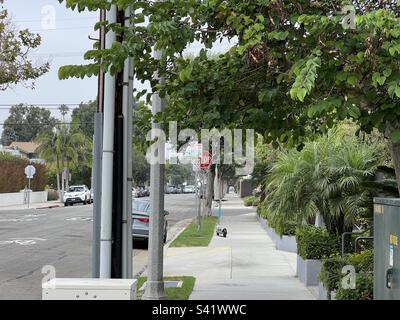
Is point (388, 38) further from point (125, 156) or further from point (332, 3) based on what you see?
point (125, 156)

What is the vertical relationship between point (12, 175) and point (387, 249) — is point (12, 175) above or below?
above

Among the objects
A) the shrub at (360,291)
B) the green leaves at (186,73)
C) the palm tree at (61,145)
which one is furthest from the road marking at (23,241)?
the palm tree at (61,145)

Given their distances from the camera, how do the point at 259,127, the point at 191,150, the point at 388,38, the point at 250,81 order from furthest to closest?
the point at 191,150
the point at 259,127
the point at 250,81
the point at 388,38

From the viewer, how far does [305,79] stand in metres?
4.43

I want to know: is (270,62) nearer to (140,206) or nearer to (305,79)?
(305,79)

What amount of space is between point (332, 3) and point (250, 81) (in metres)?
1.19

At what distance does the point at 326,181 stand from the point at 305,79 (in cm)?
680

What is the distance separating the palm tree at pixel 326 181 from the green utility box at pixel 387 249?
458 centimetres

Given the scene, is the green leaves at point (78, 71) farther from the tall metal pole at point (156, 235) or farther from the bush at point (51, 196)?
the bush at point (51, 196)

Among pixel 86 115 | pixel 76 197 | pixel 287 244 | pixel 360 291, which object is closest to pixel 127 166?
pixel 360 291

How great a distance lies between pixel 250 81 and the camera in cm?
623

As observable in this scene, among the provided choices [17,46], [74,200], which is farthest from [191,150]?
[74,200]

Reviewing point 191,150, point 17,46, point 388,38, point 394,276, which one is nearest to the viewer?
point 388,38

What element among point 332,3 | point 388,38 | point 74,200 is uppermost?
point 332,3
